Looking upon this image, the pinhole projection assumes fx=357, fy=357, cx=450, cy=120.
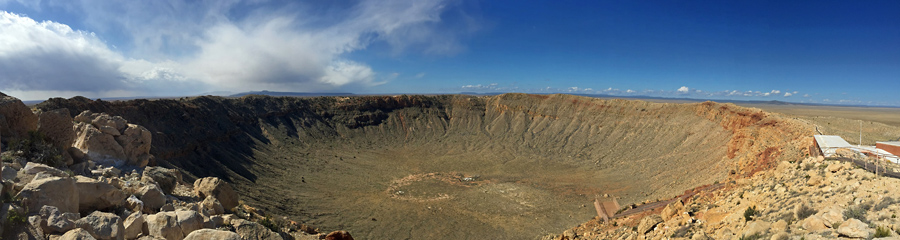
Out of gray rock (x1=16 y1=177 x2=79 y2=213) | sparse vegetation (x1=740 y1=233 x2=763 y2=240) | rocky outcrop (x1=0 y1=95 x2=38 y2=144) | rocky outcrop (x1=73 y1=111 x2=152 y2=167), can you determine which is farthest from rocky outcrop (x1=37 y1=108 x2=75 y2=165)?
sparse vegetation (x1=740 y1=233 x2=763 y2=240)

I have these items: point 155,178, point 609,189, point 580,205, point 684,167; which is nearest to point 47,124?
point 155,178

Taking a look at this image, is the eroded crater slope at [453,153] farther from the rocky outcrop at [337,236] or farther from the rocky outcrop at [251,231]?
the rocky outcrop at [251,231]

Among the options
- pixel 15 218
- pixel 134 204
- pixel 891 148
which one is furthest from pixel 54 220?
pixel 891 148

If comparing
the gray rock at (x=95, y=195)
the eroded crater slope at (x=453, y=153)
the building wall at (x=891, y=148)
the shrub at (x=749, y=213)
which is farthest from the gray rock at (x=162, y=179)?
the building wall at (x=891, y=148)

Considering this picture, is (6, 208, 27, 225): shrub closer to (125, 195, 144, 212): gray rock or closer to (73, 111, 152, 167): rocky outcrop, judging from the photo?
(125, 195, 144, 212): gray rock

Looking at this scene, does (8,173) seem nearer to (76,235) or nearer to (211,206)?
(76,235)

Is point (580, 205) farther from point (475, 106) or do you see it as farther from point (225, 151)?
point (475, 106)
